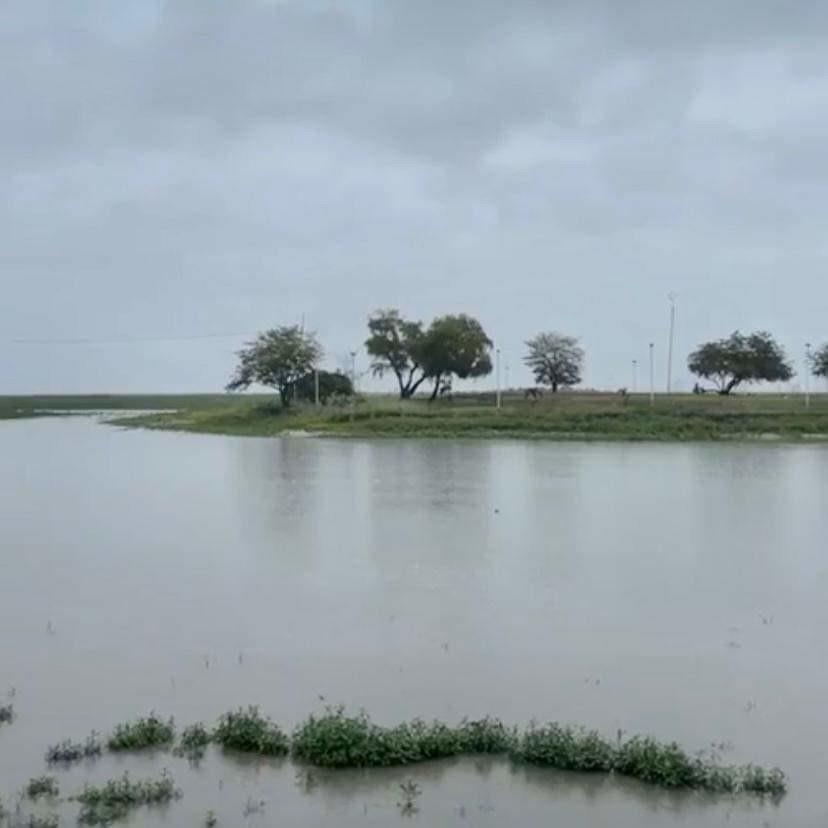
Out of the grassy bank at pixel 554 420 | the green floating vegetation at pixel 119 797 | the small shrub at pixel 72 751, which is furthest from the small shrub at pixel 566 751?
the grassy bank at pixel 554 420

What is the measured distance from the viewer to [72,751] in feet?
20.1

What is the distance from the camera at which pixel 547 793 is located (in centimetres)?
568

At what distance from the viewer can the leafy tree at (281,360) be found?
56.1 m

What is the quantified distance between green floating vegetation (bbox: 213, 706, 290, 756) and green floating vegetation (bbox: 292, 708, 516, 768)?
91mm

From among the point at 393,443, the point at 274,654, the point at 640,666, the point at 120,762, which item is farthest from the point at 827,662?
the point at 393,443

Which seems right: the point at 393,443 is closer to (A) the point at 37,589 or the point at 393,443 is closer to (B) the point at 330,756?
(A) the point at 37,589

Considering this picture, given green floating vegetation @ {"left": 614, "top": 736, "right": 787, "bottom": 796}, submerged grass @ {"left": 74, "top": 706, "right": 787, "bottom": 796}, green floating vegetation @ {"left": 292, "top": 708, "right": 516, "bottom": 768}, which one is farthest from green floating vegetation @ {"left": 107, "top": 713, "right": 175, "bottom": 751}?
green floating vegetation @ {"left": 614, "top": 736, "right": 787, "bottom": 796}

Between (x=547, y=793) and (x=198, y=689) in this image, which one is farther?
(x=198, y=689)

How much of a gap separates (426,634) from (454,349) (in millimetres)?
46829

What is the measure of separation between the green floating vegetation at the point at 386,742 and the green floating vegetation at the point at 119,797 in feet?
2.66

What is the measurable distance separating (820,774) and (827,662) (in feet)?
7.82

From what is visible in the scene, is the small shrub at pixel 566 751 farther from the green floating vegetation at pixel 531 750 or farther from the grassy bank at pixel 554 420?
the grassy bank at pixel 554 420

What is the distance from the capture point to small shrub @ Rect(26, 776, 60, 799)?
5520 millimetres

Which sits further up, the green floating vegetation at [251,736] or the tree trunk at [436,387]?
the tree trunk at [436,387]
